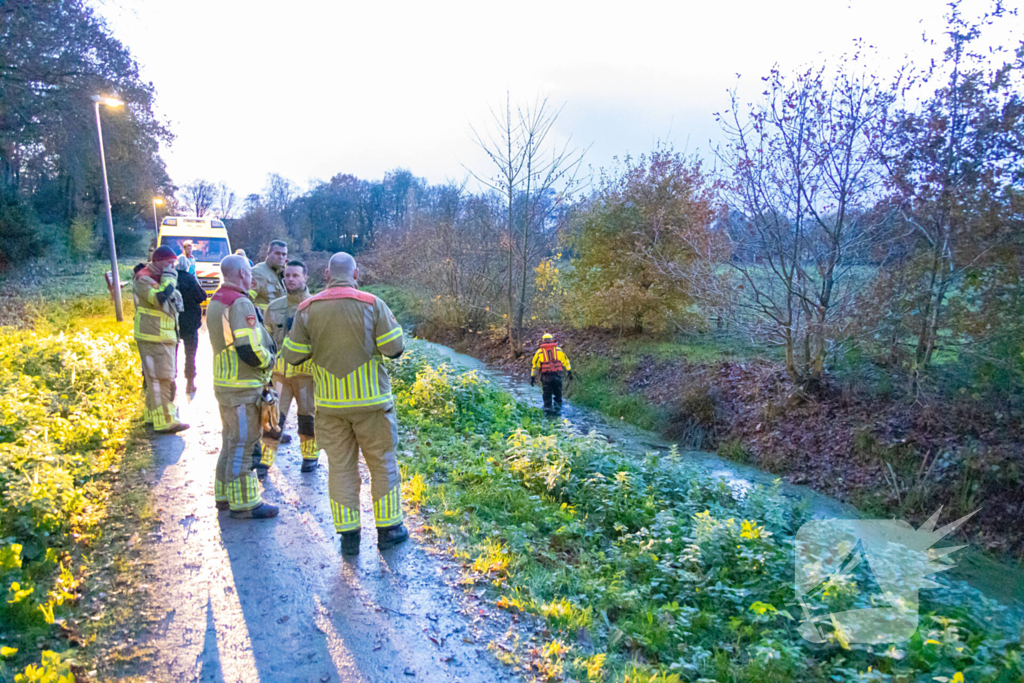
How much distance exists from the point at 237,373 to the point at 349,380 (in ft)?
4.03

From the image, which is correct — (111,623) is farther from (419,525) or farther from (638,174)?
(638,174)

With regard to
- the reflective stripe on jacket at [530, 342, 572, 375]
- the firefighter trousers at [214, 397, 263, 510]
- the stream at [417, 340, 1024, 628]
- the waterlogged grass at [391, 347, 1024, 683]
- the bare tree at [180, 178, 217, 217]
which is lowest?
the stream at [417, 340, 1024, 628]

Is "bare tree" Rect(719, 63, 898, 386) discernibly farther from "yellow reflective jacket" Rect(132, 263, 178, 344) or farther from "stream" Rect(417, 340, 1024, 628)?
"yellow reflective jacket" Rect(132, 263, 178, 344)

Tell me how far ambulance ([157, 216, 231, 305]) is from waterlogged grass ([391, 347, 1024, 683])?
487 inches

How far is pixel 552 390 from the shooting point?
42.0 ft

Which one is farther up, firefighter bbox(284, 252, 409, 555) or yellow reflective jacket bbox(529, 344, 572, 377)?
firefighter bbox(284, 252, 409, 555)

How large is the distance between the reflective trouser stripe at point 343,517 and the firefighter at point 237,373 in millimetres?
987

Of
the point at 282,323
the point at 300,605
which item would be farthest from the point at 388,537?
the point at 282,323

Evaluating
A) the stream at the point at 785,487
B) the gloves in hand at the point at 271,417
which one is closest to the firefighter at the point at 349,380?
the gloves in hand at the point at 271,417

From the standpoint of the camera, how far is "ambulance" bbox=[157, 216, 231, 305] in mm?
16891

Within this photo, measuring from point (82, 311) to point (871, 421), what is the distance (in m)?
20.8

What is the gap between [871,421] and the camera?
32.0 feet

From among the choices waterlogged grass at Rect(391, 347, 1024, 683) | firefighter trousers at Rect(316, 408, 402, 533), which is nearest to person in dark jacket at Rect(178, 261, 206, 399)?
waterlogged grass at Rect(391, 347, 1024, 683)

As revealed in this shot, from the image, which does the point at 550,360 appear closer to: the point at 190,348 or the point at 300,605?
the point at 190,348
